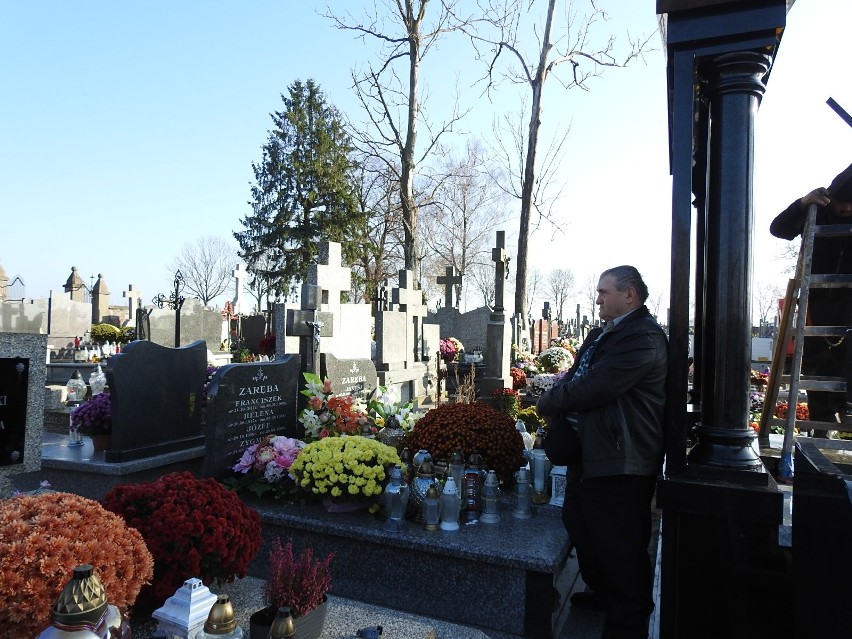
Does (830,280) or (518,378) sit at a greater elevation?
(830,280)

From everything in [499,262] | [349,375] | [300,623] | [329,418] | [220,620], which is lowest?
[300,623]

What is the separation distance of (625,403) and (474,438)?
155cm

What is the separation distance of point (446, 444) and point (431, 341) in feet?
36.1

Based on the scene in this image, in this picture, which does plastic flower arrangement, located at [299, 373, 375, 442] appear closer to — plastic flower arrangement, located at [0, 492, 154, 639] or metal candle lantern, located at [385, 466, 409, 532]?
metal candle lantern, located at [385, 466, 409, 532]

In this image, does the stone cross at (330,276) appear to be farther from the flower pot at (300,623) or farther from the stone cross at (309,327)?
the flower pot at (300,623)

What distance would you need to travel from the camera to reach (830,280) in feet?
11.8

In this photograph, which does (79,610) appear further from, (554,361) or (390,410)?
(554,361)

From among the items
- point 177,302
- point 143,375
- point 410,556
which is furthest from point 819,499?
point 177,302

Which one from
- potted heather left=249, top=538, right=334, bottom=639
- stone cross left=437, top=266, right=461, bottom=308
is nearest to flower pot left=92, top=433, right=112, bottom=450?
potted heather left=249, top=538, right=334, bottom=639

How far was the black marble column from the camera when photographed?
8.57ft

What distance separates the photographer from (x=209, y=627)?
196 centimetres

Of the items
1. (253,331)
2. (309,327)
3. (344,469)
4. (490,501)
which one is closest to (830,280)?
(490,501)

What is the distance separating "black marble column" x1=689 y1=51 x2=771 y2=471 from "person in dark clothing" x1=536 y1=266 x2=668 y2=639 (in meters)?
0.36

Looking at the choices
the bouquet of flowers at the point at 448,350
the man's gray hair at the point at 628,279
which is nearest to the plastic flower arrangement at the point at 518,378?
the bouquet of flowers at the point at 448,350
